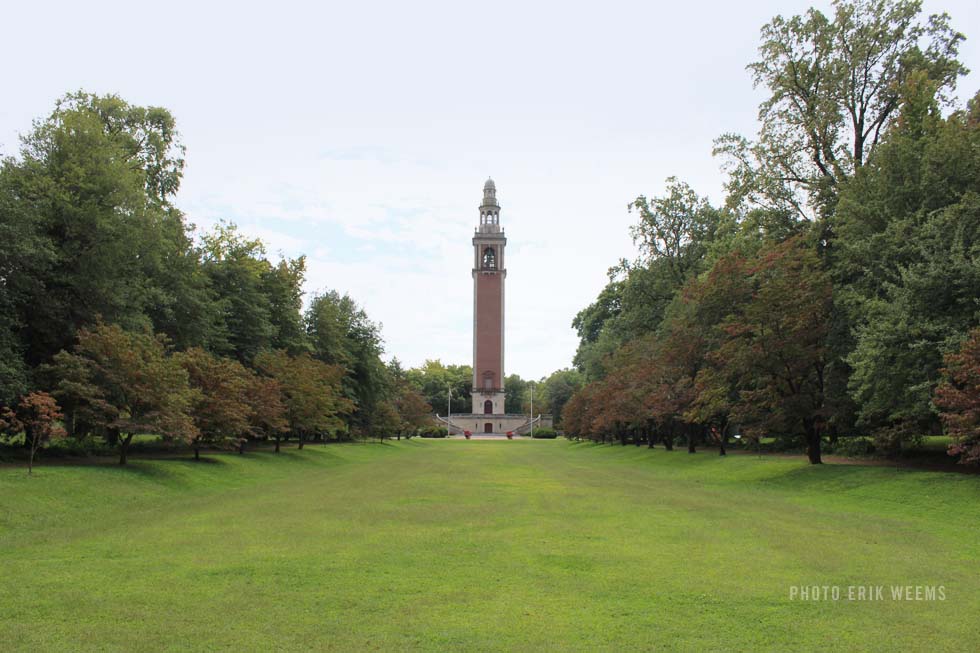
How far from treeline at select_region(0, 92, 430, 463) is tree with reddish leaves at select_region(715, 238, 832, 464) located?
17783mm

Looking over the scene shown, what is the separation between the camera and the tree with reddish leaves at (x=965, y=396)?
1647 cm

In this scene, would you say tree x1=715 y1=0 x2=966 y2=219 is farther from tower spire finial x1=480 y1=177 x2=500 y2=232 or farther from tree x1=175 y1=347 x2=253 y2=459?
tower spire finial x1=480 y1=177 x2=500 y2=232

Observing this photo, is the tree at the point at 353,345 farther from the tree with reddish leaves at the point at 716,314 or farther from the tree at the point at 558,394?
the tree at the point at 558,394

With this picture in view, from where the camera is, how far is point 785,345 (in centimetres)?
2530

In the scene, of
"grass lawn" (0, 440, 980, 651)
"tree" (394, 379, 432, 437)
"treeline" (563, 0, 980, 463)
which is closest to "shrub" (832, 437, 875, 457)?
"treeline" (563, 0, 980, 463)

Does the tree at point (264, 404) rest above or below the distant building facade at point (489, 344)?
below

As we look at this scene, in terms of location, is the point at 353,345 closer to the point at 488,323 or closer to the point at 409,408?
the point at 409,408

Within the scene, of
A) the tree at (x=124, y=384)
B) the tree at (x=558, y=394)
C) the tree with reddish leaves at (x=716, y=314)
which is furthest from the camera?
the tree at (x=558, y=394)

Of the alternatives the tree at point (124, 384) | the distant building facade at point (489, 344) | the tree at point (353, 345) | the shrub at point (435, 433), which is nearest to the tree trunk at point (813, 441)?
the tree at point (124, 384)

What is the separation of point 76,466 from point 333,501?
330 inches

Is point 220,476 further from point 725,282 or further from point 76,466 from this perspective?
point 725,282

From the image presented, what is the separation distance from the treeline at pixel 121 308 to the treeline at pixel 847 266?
58.4ft

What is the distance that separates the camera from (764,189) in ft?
104

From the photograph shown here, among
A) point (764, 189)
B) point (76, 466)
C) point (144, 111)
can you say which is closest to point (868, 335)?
point (764, 189)
